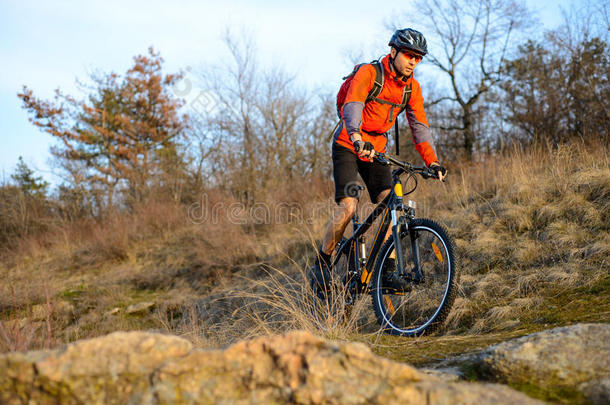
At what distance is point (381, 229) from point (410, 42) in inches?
60.3

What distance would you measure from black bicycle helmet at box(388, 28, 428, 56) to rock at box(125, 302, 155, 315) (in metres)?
7.02

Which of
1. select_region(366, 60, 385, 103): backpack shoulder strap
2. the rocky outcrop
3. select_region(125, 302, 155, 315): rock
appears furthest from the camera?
select_region(125, 302, 155, 315): rock

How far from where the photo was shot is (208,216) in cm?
1299

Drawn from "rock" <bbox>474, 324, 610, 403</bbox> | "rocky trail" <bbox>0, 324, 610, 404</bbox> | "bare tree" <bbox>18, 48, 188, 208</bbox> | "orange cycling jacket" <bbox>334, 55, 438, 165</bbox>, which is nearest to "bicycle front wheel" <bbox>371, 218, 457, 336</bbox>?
"orange cycling jacket" <bbox>334, 55, 438, 165</bbox>

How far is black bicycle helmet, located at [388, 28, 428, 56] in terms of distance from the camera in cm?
358

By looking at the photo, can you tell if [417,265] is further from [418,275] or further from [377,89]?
[377,89]

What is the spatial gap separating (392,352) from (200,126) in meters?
20.3

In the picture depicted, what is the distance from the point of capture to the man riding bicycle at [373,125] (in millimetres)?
3627

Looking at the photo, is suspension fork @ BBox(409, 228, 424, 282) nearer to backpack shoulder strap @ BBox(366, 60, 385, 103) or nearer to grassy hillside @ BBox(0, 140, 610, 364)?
grassy hillside @ BBox(0, 140, 610, 364)

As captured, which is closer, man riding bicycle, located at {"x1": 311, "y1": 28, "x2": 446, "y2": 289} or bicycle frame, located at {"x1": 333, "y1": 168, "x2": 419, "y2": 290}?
bicycle frame, located at {"x1": 333, "y1": 168, "x2": 419, "y2": 290}

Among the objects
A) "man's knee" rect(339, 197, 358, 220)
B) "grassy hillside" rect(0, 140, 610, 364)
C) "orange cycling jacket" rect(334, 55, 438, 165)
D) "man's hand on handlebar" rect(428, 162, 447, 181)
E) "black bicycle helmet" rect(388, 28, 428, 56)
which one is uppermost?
"black bicycle helmet" rect(388, 28, 428, 56)

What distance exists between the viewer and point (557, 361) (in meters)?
1.76

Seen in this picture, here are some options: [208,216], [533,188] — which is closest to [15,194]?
[208,216]

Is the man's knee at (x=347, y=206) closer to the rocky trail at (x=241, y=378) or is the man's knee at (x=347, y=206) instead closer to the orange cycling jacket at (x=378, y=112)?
the orange cycling jacket at (x=378, y=112)
